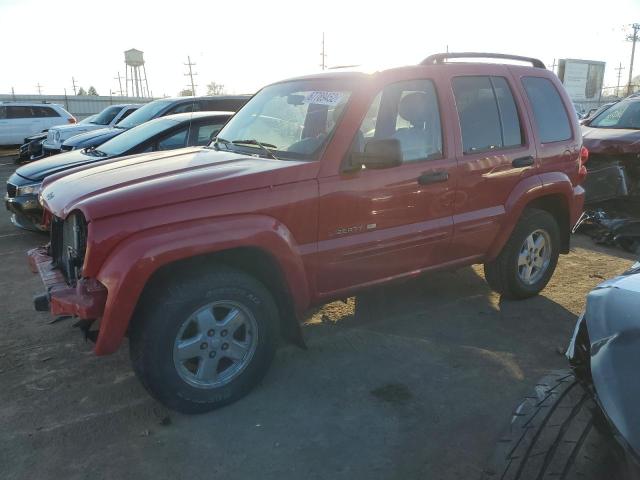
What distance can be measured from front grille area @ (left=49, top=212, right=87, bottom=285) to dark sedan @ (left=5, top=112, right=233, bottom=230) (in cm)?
291

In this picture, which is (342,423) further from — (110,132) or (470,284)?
(110,132)

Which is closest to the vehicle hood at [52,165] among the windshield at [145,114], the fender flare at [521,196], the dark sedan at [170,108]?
the dark sedan at [170,108]

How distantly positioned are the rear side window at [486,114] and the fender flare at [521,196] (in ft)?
1.15

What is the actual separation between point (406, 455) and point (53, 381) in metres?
2.30

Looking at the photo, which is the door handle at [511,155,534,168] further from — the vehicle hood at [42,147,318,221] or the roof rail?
the vehicle hood at [42,147,318,221]

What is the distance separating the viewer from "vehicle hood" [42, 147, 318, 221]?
2756mm

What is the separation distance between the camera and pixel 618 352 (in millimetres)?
1526

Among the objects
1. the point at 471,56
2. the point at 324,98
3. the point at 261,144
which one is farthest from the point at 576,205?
the point at 261,144

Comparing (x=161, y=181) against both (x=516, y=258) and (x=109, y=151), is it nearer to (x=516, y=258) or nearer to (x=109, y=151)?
(x=516, y=258)

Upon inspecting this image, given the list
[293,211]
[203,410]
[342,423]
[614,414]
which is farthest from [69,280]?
[614,414]

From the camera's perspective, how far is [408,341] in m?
3.94

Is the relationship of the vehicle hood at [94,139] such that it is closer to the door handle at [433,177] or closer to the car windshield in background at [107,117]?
the car windshield in background at [107,117]

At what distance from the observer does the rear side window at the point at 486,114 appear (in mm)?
3924

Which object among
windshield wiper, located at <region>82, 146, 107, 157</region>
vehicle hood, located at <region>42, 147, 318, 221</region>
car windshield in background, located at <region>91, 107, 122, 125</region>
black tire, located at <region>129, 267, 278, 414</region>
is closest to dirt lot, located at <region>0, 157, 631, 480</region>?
black tire, located at <region>129, 267, 278, 414</region>
